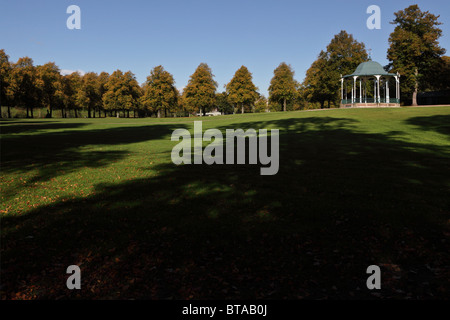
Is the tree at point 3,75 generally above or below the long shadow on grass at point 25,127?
above

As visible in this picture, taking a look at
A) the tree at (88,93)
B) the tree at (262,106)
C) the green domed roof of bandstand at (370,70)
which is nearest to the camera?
the green domed roof of bandstand at (370,70)

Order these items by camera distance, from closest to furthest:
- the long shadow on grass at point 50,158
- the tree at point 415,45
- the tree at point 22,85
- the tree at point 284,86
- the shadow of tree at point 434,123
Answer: the long shadow on grass at point 50,158 → the shadow of tree at point 434,123 → the tree at point 415,45 → the tree at point 22,85 → the tree at point 284,86

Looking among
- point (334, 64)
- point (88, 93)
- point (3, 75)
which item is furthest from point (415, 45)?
point (3, 75)

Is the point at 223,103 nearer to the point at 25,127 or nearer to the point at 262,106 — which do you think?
the point at 262,106

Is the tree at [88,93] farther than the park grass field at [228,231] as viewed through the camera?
Yes

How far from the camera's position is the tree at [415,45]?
1800 inches

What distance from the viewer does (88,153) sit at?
15922mm

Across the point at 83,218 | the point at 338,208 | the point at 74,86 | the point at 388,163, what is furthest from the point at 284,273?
A: the point at 74,86

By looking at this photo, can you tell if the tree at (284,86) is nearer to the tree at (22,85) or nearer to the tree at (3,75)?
the tree at (22,85)

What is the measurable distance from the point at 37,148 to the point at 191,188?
12802 millimetres

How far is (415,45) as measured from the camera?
45.3 m

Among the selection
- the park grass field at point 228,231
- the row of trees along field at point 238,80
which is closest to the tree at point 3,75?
the row of trees along field at point 238,80

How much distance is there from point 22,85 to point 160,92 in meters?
29.5
